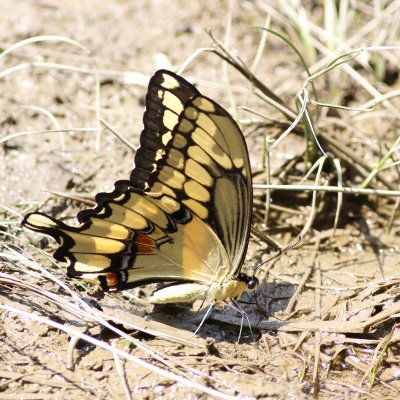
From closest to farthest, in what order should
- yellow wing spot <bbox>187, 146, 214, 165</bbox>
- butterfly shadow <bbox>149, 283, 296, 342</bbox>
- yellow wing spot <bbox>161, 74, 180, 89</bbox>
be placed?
yellow wing spot <bbox>161, 74, 180, 89</bbox>, yellow wing spot <bbox>187, 146, 214, 165</bbox>, butterfly shadow <bbox>149, 283, 296, 342</bbox>

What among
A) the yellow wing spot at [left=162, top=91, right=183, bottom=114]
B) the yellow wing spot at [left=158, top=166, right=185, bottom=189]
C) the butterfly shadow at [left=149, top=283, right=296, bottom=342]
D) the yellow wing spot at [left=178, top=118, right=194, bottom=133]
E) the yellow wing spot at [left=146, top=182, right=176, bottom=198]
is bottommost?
the butterfly shadow at [left=149, top=283, right=296, bottom=342]

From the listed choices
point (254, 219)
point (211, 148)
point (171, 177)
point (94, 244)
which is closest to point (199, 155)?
point (211, 148)

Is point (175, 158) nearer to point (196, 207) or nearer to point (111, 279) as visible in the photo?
point (196, 207)

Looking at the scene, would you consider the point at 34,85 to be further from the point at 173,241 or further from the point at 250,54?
the point at 173,241

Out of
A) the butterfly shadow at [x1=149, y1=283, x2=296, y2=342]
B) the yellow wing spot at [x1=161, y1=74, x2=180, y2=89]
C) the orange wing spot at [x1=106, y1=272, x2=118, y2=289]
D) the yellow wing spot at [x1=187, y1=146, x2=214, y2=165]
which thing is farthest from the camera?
the butterfly shadow at [x1=149, y1=283, x2=296, y2=342]

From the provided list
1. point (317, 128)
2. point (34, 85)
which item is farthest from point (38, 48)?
point (317, 128)

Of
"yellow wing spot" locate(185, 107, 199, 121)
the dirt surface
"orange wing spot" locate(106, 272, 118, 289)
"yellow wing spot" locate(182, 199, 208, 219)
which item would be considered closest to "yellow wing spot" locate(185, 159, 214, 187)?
"yellow wing spot" locate(182, 199, 208, 219)

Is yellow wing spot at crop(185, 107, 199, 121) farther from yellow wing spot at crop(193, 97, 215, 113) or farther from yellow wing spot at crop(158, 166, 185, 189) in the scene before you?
yellow wing spot at crop(158, 166, 185, 189)
